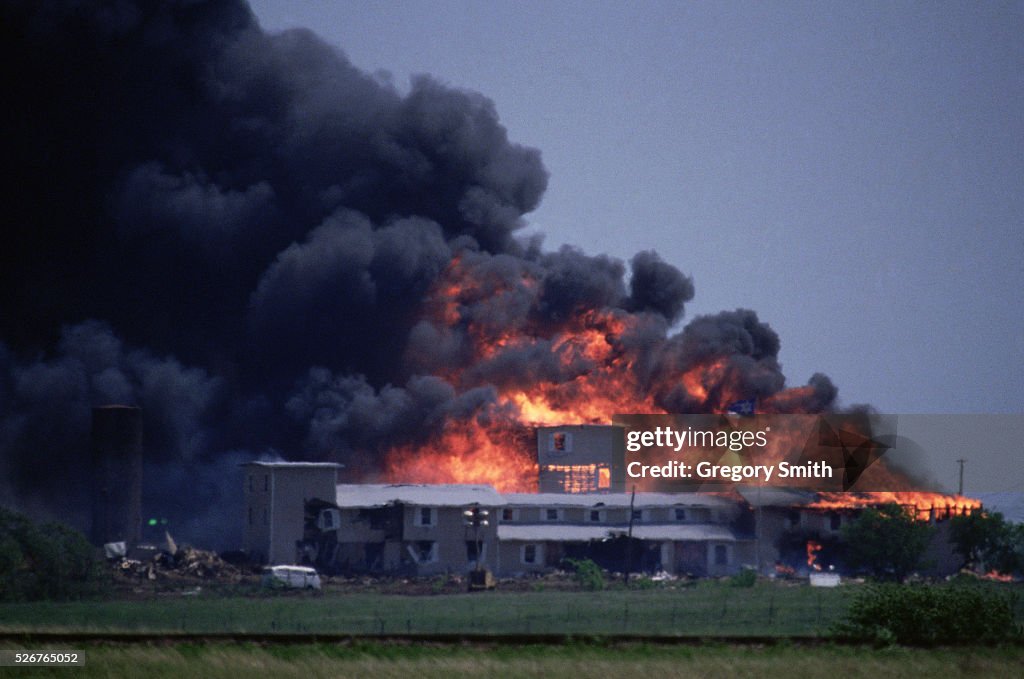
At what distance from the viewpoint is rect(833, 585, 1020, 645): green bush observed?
125 feet

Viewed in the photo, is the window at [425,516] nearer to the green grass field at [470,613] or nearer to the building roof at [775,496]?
the green grass field at [470,613]

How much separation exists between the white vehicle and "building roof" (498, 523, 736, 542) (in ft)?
51.3

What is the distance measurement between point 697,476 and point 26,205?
198 feet

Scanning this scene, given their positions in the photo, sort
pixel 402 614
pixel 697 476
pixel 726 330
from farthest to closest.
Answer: pixel 726 330
pixel 697 476
pixel 402 614

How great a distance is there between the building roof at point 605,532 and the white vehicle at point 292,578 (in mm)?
15628

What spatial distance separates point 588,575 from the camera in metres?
77.8

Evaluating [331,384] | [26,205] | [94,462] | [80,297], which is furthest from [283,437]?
[26,205]

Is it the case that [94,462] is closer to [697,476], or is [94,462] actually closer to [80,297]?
[80,297]

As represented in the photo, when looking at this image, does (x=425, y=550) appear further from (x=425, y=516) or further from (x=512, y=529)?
(x=512, y=529)

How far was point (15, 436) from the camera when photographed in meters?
108

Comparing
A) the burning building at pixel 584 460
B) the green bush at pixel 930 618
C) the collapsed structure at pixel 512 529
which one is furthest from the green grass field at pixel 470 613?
the burning building at pixel 584 460

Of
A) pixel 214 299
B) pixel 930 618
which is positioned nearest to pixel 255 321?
pixel 214 299

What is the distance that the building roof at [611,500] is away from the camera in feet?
299

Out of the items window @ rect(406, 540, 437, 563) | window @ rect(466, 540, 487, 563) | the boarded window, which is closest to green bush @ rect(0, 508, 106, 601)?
window @ rect(406, 540, 437, 563)
